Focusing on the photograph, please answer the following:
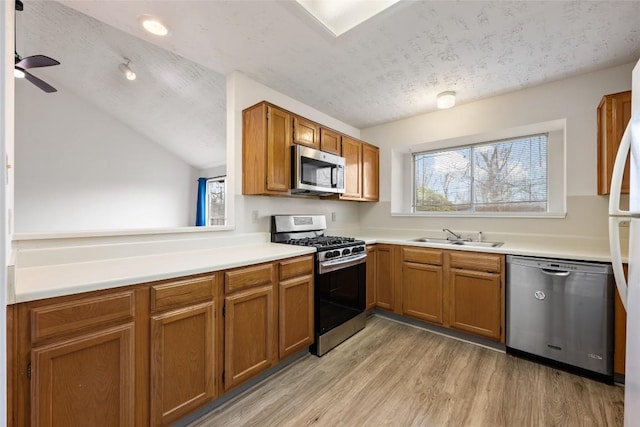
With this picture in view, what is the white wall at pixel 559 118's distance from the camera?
2.37 meters

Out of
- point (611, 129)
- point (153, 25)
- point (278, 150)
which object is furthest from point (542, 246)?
point (153, 25)

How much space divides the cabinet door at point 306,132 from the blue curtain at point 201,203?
4.56 meters

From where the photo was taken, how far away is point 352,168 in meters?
3.37

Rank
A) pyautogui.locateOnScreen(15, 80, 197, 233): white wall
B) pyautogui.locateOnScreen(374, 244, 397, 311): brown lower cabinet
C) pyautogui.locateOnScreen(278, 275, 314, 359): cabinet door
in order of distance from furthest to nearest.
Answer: pyautogui.locateOnScreen(15, 80, 197, 233): white wall
pyautogui.locateOnScreen(374, 244, 397, 311): brown lower cabinet
pyautogui.locateOnScreen(278, 275, 314, 359): cabinet door

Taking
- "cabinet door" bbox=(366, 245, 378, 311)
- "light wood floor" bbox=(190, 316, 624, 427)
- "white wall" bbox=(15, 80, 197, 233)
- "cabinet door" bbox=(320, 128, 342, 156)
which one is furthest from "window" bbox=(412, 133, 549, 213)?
"white wall" bbox=(15, 80, 197, 233)

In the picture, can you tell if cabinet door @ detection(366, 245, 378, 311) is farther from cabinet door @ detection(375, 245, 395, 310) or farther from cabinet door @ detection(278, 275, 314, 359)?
cabinet door @ detection(278, 275, 314, 359)

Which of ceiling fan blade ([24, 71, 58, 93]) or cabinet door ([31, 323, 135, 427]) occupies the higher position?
ceiling fan blade ([24, 71, 58, 93])

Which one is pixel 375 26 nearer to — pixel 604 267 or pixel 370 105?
pixel 370 105

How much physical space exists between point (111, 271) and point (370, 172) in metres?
2.99

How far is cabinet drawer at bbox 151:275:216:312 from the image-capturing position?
1381 mm

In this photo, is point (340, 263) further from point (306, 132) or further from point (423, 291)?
point (306, 132)

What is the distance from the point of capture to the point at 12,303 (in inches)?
39.6

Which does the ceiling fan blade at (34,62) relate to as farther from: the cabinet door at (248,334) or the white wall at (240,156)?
the cabinet door at (248,334)

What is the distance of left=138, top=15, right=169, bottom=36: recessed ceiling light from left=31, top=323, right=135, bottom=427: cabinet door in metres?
1.96
